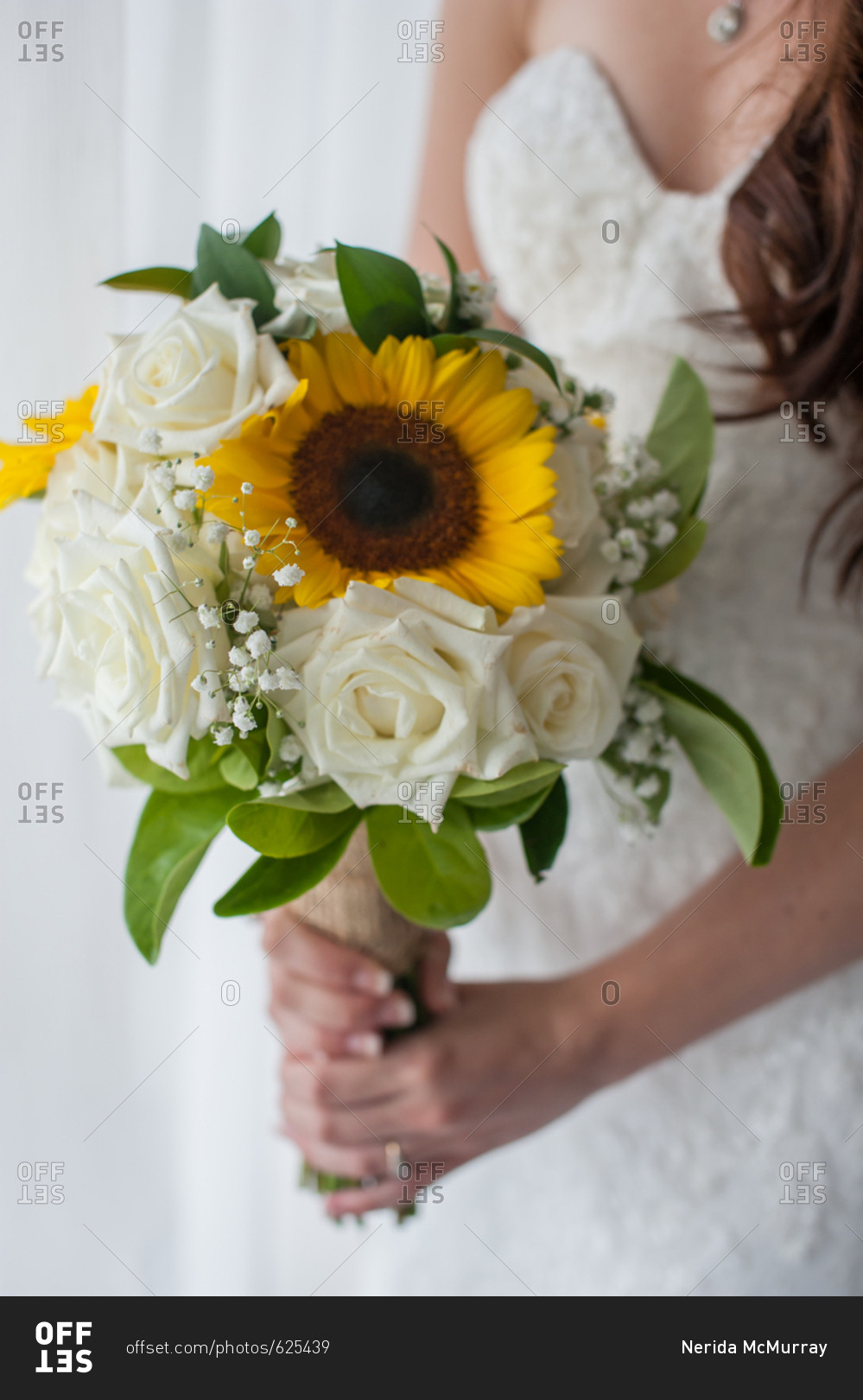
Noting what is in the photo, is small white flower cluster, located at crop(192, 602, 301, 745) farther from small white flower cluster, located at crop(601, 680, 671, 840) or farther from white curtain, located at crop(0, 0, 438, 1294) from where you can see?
white curtain, located at crop(0, 0, 438, 1294)

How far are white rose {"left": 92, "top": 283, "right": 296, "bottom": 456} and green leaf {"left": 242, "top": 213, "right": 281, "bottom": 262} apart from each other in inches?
2.4

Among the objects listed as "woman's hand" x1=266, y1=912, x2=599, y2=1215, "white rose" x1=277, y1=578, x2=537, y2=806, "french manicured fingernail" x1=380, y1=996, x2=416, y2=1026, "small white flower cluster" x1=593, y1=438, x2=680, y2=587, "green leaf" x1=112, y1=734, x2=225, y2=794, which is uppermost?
"small white flower cluster" x1=593, y1=438, x2=680, y2=587

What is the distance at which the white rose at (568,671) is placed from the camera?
0.38 meters

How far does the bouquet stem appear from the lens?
0.52m

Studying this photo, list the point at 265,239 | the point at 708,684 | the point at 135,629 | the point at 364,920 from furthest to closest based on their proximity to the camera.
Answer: the point at 708,684 < the point at 364,920 < the point at 265,239 < the point at 135,629

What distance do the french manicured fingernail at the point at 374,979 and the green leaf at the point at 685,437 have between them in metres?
0.33

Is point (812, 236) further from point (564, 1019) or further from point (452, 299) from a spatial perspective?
point (564, 1019)

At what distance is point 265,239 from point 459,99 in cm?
42

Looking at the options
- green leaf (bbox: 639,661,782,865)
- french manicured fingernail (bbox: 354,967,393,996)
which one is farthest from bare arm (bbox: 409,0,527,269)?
french manicured fingernail (bbox: 354,967,393,996)

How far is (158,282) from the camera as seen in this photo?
0.43 metres

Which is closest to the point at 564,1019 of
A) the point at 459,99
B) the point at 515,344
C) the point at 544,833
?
the point at 544,833

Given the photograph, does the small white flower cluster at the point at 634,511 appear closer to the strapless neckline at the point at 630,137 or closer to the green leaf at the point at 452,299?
the green leaf at the point at 452,299
